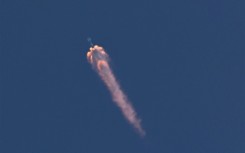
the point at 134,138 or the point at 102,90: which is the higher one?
the point at 102,90

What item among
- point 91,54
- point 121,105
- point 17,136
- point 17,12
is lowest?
point 17,136

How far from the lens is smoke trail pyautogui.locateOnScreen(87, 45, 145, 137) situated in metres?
24.0

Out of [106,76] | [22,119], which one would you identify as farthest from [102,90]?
[22,119]

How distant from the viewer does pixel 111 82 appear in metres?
24.2

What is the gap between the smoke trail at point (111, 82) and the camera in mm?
24047

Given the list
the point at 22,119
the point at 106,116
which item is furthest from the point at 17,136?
the point at 106,116

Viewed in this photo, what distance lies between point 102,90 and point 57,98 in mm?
2374

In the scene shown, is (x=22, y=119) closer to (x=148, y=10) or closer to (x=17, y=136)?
(x=17, y=136)

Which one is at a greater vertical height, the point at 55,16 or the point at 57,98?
the point at 55,16

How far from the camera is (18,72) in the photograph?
80.2 feet

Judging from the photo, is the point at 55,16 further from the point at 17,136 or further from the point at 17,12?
the point at 17,136

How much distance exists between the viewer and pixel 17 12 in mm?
24641

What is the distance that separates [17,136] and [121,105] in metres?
5.61

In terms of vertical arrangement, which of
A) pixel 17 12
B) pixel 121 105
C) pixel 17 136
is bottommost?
pixel 17 136
